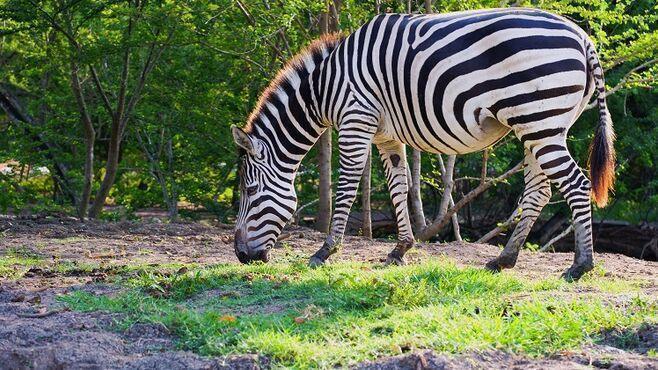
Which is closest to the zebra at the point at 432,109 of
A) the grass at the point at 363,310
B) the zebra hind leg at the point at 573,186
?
the zebra hind leg at the point at 573,186

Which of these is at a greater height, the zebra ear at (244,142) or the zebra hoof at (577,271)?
the zebra ear at (244,142)

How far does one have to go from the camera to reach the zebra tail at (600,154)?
749 centimetres

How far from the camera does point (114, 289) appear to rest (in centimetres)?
666

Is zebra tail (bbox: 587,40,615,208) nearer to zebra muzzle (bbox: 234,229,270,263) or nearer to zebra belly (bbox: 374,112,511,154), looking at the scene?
zebra belly (bbox: 374,112,511,154)

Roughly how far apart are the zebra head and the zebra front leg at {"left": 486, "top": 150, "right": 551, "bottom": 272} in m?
2.06

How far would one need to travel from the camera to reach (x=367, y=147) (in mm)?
8078

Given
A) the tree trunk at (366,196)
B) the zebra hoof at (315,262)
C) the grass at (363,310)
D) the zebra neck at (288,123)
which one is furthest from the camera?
the tree trunk at (366,196)

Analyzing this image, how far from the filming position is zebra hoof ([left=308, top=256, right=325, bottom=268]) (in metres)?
7.92

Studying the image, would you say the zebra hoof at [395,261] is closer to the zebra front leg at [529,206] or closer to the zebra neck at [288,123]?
the zebra front leg at [529,206]

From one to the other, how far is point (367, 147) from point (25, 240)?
4334mm

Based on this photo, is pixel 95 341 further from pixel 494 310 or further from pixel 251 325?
pixel 494 310

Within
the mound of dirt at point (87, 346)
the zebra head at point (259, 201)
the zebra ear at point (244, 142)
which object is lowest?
the mound of dirt at point (87, 346)

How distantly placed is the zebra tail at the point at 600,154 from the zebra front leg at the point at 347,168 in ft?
6.57

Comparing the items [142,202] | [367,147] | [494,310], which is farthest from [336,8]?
[494,310]
